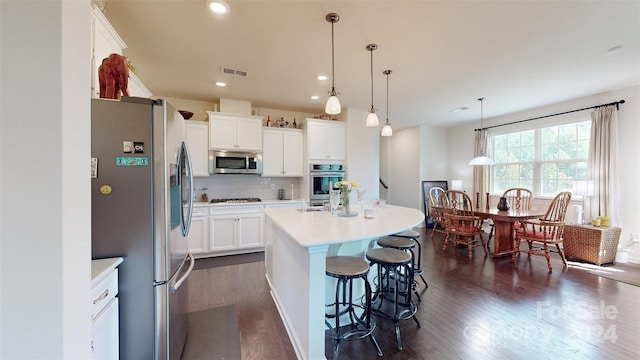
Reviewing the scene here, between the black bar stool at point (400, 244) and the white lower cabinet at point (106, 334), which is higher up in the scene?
the black bar stool at point (400, 244)

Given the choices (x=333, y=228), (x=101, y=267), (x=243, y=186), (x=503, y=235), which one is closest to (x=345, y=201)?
(x=333, y=228)

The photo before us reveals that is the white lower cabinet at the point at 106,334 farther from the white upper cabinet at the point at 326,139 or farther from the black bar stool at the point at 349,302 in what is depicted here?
the white upper cabinet at the point at 326,139

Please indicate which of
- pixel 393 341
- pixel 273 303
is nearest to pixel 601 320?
pixel 393 341

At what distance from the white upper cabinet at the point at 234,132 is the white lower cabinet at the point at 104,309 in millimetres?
2909

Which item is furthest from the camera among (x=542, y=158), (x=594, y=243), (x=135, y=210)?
(x=542, y=158)

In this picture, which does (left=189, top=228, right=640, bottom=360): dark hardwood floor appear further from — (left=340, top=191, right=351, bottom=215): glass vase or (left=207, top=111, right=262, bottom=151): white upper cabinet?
(left=207, top=111, right=262, bottom=151): white upper cabinet

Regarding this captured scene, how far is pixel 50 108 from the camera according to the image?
65cm

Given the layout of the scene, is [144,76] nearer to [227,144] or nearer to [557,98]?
[227,144]

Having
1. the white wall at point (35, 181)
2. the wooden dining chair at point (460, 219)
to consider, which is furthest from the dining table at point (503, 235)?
the white wall at point (35, 181)

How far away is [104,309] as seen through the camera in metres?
1.18

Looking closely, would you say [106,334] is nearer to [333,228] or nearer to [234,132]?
[333,228]

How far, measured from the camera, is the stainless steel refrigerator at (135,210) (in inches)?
51.8

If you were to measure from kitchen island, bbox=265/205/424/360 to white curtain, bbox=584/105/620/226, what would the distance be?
4060mm

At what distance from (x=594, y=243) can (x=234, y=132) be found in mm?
5751
